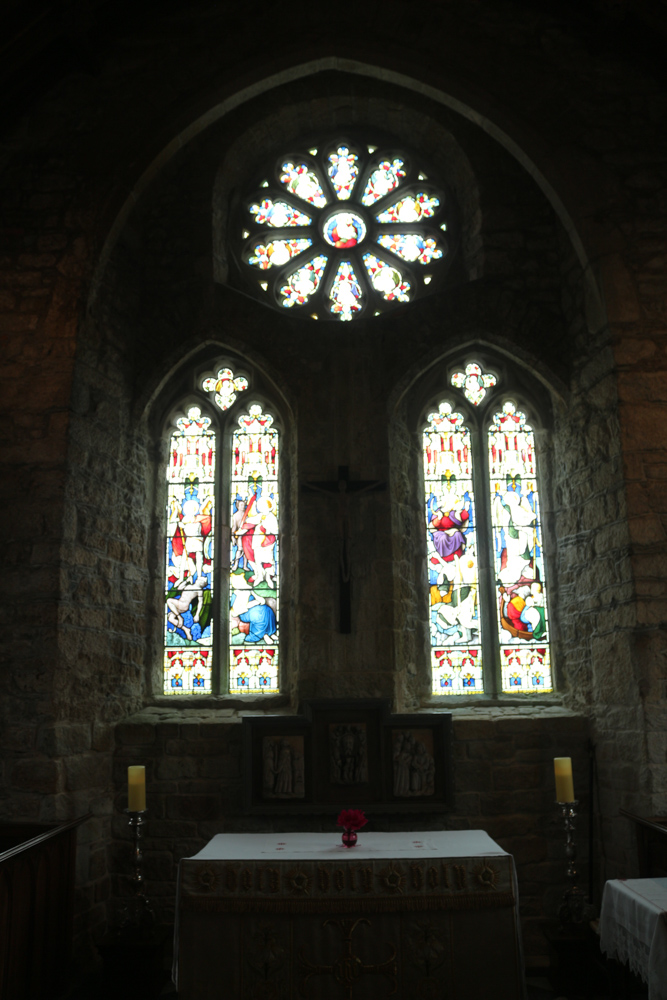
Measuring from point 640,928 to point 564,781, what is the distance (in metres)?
1.31

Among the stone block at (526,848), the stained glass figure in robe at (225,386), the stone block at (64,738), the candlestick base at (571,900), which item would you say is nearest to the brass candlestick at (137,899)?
the stone block at (64,738)

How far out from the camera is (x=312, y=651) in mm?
5824

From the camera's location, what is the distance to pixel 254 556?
638 centimetres

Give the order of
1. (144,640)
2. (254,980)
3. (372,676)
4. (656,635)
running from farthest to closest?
(144,640), (372,676), (656,635), (254,980)

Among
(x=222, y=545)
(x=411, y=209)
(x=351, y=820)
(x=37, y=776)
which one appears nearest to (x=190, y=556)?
(x=222, y=545)

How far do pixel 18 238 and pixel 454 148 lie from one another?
11.9ft

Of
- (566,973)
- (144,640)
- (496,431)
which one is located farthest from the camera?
(496,431)

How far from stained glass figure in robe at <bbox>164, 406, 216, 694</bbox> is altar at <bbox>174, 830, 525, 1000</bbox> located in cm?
224

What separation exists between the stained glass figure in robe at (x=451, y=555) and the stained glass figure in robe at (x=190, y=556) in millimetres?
1719

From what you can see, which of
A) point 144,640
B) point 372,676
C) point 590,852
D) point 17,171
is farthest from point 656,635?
point 17,171

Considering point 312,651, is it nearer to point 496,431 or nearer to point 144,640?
point 144,640

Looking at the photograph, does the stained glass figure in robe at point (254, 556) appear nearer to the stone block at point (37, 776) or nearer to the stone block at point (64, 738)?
the stone block at point (64, 738)

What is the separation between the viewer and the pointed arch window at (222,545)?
20.4 ft

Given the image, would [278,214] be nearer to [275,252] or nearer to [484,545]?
[275,252]
